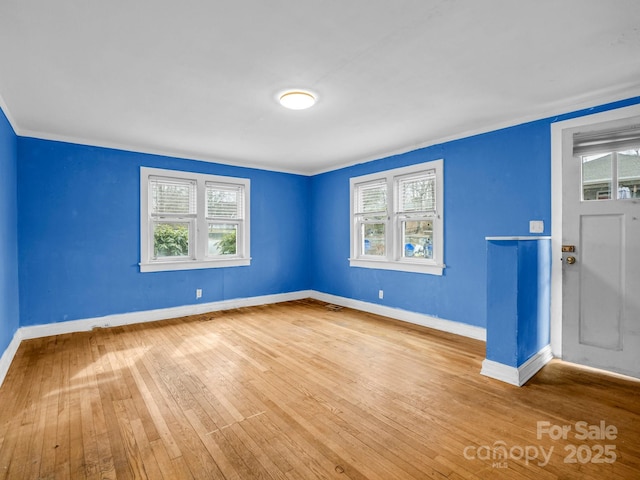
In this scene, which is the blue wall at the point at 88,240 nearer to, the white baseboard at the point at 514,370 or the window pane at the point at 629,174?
the white baseboard at the point at 514,370

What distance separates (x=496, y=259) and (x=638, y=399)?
1.40 metres

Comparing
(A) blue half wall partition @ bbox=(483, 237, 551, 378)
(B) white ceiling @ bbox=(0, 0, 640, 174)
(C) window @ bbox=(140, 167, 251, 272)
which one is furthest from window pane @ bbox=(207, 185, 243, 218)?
(A) blue half wall partition @ bbox=(483, 237, 551, 378)

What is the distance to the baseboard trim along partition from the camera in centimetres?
384

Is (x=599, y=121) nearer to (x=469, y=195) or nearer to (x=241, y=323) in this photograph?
(x=469, y=195)

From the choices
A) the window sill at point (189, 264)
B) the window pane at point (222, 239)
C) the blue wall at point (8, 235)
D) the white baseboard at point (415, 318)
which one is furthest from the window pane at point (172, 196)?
the white baseboard at point (415, 318)

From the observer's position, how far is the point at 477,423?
2133 mm

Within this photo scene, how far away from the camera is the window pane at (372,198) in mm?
5125

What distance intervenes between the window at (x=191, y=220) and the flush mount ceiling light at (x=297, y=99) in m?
2.68

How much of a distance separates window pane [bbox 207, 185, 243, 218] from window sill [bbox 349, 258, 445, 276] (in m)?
2.19

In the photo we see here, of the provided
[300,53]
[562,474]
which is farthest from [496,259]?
[300,53]

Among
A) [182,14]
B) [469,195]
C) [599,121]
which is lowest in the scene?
[469,195]

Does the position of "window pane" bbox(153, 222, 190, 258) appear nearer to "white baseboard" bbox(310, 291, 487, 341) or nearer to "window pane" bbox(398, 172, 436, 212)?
"white baseboard" bbox(310, 291, 487, 341)

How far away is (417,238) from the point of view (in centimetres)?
466

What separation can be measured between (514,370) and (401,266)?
87.0 inches
